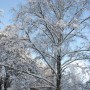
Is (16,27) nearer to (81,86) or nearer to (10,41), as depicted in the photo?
(10,41)

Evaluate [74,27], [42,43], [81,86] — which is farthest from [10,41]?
[81,86]

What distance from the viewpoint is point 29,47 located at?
1523cm

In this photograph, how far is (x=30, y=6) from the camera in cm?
1534

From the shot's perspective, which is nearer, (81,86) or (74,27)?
(74,27)

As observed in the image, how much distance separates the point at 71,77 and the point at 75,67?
29.9 inches

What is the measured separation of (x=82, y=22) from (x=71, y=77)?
3.12m

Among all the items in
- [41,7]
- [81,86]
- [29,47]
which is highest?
[41,7]

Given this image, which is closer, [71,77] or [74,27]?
[74,27]

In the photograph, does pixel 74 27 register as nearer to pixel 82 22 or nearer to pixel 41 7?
pixel 82 22

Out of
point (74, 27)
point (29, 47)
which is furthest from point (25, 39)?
point (74, 27)

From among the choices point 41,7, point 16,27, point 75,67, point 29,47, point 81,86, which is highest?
point 41,7

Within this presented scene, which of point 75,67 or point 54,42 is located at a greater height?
point 54,42

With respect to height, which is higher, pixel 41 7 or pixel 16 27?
pixel 41 7

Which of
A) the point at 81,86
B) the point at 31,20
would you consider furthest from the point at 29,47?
the point at 81,86
